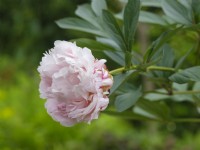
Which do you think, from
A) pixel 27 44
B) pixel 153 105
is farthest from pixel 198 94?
pixel 27 44

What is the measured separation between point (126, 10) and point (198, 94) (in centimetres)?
28

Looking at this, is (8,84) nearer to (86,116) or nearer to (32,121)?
(32,121)

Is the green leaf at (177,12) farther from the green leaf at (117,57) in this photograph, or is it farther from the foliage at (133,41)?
the green leaf at (117,57)

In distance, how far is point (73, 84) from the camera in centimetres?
70

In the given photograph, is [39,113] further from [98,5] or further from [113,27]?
[113,27]

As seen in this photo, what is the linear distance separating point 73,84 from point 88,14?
36 centimetres

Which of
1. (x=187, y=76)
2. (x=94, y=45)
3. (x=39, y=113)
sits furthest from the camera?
(x=39, y=113)

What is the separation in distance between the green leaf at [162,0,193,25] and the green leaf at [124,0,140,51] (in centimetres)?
10

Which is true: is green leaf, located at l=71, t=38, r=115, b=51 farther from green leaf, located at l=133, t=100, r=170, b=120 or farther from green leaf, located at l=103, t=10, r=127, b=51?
green leaf, located at l=133, t=100, r=170, b=120

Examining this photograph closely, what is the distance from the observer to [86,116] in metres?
0.72

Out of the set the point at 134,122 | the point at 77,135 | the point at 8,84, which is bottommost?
the point at 134,122

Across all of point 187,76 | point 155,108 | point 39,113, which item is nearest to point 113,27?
point 187,76

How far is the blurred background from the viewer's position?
2842 millimetres

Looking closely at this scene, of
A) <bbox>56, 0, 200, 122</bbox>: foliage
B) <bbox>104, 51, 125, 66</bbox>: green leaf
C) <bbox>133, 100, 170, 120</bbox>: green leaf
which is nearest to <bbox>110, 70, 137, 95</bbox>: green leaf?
<bbox>56, 0, 200, 122</bbox>: foliage
